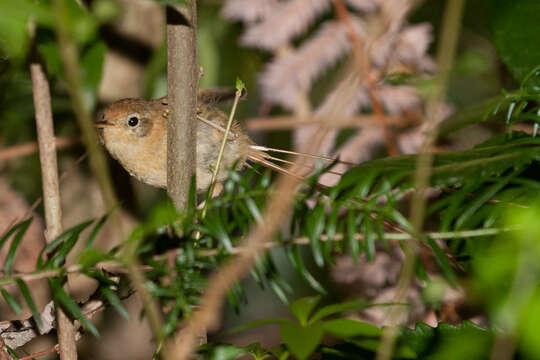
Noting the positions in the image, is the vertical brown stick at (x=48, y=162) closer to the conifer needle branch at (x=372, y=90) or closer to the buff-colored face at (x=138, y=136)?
the buff-colored face at (x=138, y=136)

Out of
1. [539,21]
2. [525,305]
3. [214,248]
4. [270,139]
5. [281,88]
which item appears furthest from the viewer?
[270,139]

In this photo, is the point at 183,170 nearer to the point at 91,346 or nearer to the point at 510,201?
the point at 510,201

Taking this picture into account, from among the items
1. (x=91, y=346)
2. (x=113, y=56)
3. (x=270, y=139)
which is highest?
(x=113, y=56)

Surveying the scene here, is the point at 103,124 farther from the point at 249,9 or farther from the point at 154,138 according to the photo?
the point at 249,9

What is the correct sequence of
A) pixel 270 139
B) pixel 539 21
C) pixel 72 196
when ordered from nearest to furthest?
pixel 539 21
pixel 72 196
pixel 270 139

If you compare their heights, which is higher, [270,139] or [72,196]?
[270,139]

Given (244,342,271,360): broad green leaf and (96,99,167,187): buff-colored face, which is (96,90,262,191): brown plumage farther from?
(244,342,271,360): broad green leaf

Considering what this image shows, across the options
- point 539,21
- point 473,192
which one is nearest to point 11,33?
point 473,192

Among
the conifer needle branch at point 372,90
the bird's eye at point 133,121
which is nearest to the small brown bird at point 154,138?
the bird's eye at point 133,121
